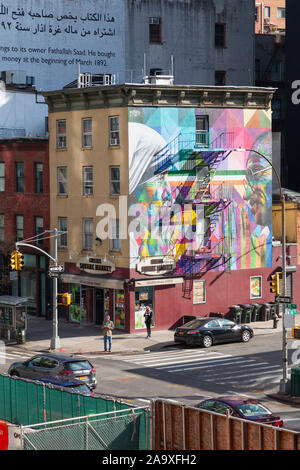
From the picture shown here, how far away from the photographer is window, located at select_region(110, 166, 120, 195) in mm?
49875

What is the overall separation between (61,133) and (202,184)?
9.24m

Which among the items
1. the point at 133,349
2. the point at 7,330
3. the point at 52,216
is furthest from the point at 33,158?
the point at 133,349

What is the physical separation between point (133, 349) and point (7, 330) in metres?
7.42

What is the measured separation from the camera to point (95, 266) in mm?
51031

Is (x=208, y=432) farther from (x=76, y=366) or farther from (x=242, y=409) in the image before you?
(x=76, y=366)

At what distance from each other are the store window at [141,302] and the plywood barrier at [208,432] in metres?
26.7

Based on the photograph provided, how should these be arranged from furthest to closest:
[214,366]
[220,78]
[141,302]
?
[220,78], [141,302], [214,366]

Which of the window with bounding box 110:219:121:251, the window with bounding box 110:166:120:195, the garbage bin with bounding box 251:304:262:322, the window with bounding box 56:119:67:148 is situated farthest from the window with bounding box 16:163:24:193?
the garbage bin with bounding box 251:304:262:322

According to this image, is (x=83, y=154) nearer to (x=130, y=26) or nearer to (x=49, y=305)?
(x=49, y=305)

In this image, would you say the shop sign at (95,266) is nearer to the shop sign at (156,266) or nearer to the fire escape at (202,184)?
the shop sign at (156,266)

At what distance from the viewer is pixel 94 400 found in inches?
958

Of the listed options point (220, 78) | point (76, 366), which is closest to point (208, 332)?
point (76, 366)

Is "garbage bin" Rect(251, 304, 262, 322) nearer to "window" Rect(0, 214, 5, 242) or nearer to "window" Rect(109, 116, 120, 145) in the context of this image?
"window" Rect(109, 116, 120, 145)

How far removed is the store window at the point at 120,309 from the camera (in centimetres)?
4928
